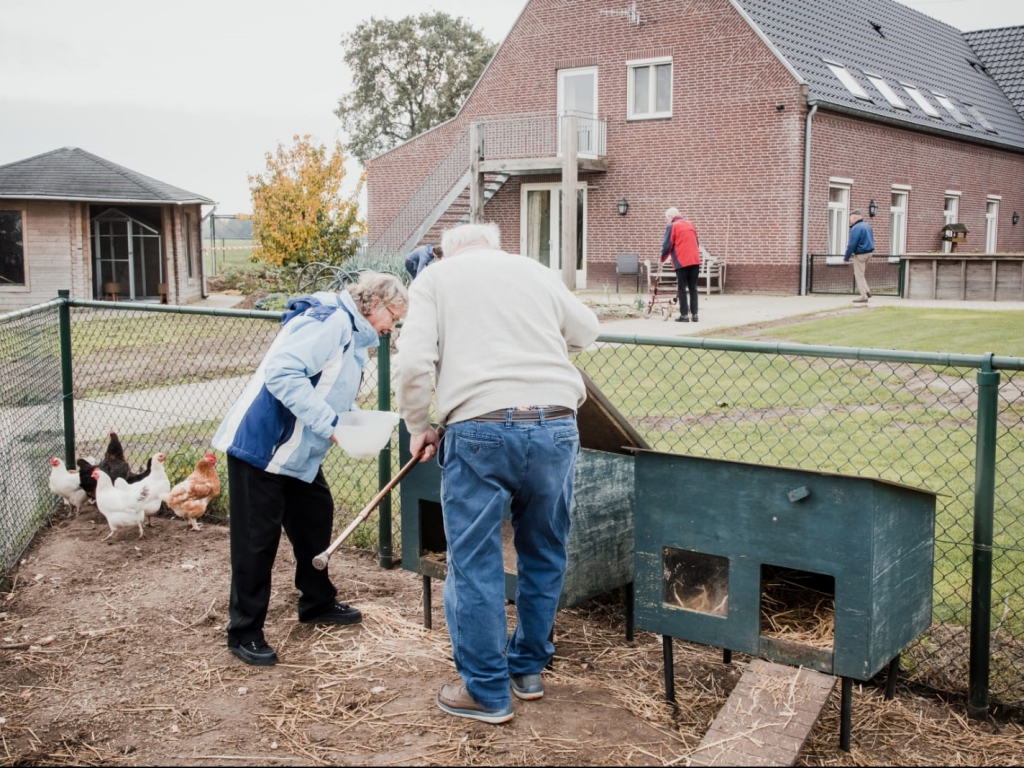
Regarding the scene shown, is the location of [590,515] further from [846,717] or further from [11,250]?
[11,250]

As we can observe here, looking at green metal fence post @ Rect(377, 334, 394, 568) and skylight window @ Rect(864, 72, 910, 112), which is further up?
skylight window @ Rect(864, 72, 910, 112)

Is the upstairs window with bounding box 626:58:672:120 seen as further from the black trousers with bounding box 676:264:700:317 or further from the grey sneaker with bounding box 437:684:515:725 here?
the grey sneaker with bounding box 437:684:515:725

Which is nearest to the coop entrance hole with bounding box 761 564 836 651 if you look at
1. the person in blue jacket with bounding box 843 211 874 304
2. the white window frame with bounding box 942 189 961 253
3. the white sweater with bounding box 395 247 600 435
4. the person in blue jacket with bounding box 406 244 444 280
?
the white sweater with bounding box 395 247 600 435

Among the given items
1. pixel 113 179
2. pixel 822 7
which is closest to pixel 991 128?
pixel 822 7

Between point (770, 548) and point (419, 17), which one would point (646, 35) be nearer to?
point (770, 548)

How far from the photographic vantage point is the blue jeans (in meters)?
3.50

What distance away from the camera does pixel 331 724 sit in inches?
148

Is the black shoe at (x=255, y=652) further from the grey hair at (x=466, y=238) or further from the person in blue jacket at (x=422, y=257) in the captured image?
the person in blue jacket at (x=422, y=257)

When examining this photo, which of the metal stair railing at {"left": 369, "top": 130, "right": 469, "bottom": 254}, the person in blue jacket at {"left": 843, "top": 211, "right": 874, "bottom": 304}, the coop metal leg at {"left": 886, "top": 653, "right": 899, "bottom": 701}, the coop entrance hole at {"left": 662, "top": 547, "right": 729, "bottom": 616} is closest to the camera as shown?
the coop entrance hole at {"left": 662, "top": 547, "right": 729, "bottom": 616}

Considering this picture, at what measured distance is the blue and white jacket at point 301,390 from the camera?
4.09 meters

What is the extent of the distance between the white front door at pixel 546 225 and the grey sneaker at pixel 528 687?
22.7 meters

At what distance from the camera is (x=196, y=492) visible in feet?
20.0

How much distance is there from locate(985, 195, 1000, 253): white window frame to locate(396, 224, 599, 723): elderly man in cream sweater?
3144cm

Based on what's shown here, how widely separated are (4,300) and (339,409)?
2068cm
